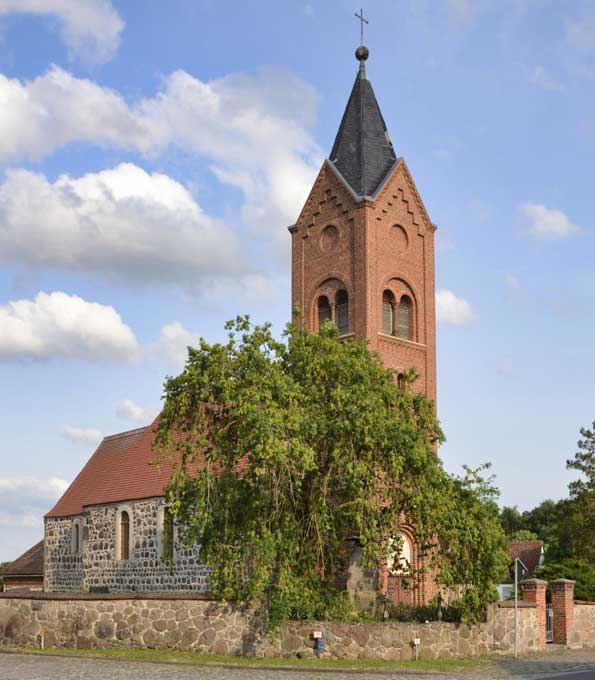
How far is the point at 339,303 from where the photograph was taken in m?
36.7

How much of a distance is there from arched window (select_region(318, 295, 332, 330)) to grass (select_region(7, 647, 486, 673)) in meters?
16.9

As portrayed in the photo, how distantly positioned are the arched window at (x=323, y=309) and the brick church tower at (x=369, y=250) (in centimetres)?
1

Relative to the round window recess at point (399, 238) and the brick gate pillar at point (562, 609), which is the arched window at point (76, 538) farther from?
the brick gate pillar at point (562, 609)

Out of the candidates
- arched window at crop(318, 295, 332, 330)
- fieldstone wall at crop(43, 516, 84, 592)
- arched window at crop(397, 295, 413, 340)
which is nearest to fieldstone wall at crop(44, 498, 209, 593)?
fieldstone wall at crop(43, 516, 84, 592)

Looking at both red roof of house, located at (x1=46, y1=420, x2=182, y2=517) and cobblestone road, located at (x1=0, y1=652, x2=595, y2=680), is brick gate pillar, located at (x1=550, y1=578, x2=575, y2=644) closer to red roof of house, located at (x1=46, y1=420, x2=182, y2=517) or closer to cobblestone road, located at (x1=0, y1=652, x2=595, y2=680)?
cobblestone road, located at (x1=0, y1=652, x2=595, y2=680)

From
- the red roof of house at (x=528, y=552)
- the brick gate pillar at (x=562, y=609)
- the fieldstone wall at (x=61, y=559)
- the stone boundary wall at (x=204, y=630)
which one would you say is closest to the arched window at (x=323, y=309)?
the fieldstone wall at (x=61, y=559)

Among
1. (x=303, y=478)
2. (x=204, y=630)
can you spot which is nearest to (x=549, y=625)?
(x=303, y=478)

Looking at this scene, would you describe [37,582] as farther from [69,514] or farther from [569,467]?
[569,467]

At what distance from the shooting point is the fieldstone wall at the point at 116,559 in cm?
3209

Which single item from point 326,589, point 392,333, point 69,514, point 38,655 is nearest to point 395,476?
point 326,589

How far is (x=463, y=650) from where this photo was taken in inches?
952

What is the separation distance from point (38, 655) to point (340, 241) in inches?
801

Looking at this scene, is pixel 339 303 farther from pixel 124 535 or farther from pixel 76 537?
pixel 76 537

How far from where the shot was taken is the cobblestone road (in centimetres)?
1798
